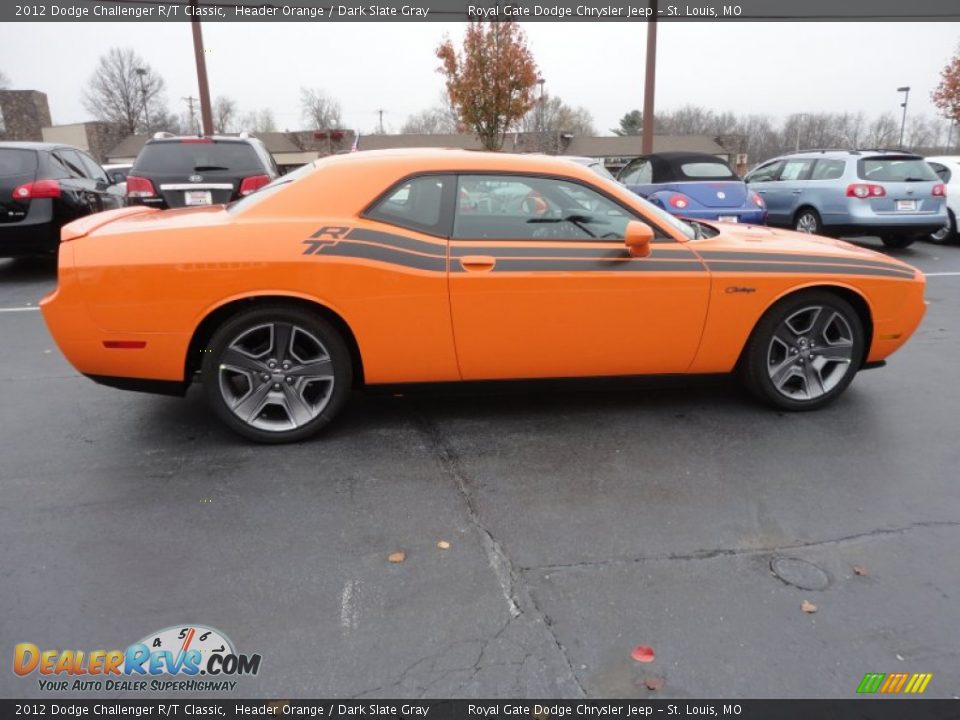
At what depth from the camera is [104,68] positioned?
63.5m

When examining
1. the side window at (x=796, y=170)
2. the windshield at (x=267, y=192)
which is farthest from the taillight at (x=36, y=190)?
the side window at (x=796, y=170)

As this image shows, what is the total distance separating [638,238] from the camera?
3.61 metres

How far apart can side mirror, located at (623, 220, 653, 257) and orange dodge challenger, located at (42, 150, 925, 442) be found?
11 mm

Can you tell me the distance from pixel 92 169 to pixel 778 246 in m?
9.63

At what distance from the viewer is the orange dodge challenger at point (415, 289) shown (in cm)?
346

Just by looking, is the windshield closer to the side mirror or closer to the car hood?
the side mirror

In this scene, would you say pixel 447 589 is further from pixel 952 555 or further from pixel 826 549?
pixel 952 555

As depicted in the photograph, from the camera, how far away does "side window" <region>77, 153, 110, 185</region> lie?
31.9 ft

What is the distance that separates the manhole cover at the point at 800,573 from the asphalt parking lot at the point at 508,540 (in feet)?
0.04

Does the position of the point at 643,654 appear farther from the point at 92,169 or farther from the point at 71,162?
the point at 92,169

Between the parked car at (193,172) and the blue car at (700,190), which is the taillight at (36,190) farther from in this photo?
the blue car at (700,190)

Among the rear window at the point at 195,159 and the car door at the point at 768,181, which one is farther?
the car door at the point at 768,181

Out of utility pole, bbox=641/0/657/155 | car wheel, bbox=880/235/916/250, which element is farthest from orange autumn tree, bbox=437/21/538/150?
car wheel, bbox=880/235/916/250
